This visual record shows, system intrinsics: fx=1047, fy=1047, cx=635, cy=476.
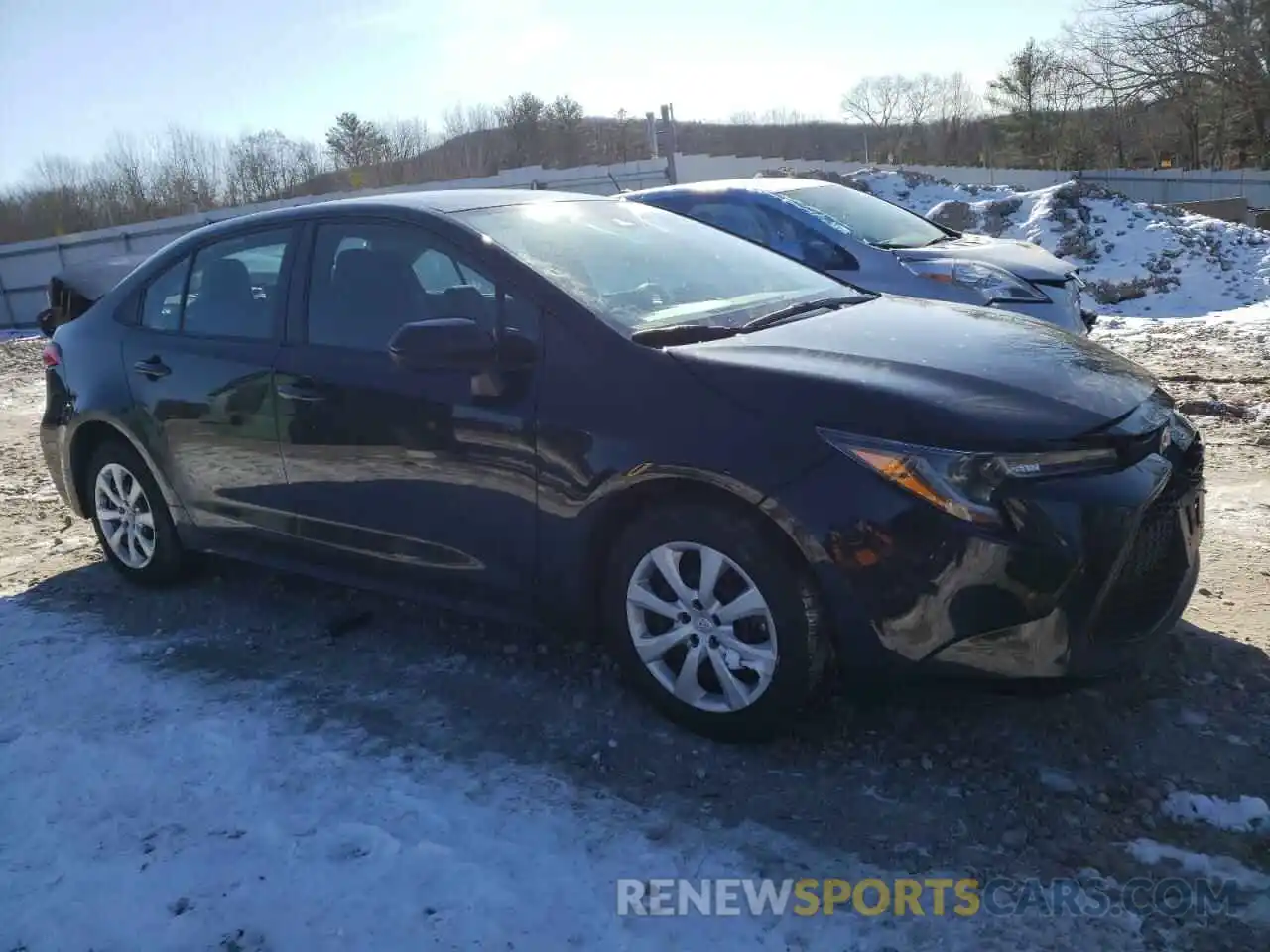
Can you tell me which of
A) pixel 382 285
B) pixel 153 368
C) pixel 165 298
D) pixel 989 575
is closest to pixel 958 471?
pixel 989 575

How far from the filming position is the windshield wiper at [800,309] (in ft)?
11.2

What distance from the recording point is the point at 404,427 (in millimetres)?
3490

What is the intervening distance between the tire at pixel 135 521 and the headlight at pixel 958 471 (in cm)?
328

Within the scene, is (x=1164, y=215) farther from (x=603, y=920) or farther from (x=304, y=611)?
(x=603, y=920)

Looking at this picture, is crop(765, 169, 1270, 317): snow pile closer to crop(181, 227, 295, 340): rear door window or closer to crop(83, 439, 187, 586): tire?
crop(181, 227, 295, 340): rear door window

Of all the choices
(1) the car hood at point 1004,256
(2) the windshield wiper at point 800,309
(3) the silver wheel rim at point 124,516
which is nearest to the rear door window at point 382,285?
(2) the windshield wiper at point 800,309

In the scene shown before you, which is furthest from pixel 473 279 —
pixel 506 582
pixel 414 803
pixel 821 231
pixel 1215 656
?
pixel 821 231

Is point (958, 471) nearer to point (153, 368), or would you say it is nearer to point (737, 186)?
point (153, 368)

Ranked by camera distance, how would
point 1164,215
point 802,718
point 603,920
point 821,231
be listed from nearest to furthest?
point 603,920 → point 802,718 → point 821,231 → point 1164,215

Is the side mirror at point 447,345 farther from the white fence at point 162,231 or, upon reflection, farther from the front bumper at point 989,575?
the white fence at point 162,231

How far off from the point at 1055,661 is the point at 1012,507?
414 mm

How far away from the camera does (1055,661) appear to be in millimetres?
2639

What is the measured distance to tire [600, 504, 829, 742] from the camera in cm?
280

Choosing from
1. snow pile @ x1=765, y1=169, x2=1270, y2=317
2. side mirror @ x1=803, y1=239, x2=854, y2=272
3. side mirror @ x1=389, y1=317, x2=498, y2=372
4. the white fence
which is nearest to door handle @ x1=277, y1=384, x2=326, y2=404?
side mirror @ x1=389, y1=317, x2=498, y2=372
